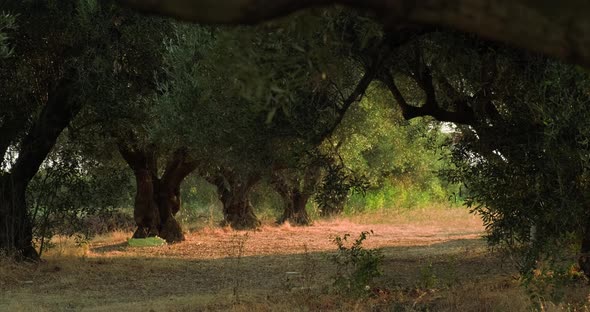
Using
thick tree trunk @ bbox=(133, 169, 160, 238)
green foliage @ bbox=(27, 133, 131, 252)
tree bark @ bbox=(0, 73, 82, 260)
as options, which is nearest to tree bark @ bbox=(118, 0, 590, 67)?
tree bark @ bbox=(0, 73, 82, 260)

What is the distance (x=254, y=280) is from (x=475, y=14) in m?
13.0

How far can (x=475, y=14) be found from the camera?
369 centimetres

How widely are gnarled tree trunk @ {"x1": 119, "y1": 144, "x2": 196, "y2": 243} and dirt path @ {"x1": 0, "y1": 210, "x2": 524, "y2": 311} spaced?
1.11 meters

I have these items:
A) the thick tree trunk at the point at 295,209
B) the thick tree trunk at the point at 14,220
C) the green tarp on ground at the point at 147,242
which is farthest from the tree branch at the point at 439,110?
the thick tree trunk at the point at 295,209

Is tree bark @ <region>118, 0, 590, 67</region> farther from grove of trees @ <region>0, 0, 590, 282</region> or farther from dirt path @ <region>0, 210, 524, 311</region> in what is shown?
dirt path @ <region>0, 210, 524, 311</region>

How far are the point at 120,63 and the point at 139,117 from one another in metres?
1.32

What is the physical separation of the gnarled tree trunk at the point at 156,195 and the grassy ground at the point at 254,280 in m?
1.05

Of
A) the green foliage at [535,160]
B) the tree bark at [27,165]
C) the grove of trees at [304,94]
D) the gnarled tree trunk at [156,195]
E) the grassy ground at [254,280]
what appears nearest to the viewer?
the grove of trees at [304,94]

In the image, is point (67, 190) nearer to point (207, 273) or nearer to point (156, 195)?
point (207, 273)

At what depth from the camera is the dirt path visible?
1262 cm

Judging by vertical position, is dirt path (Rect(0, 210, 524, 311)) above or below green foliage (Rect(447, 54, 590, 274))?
below

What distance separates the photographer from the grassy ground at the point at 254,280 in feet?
36.1

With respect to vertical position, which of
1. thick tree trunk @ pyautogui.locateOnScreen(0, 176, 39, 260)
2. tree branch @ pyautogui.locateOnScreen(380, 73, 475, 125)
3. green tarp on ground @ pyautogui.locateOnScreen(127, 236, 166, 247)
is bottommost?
green tarp on ground @ pyautogui.locateOnScreen(127, 236, 166, 247)

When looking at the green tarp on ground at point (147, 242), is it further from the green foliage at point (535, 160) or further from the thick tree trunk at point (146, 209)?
the green foliage at point (535, 160)
